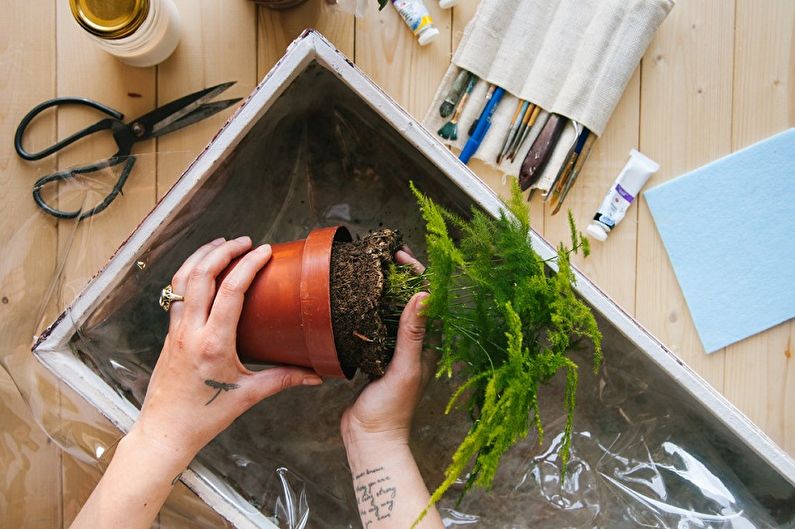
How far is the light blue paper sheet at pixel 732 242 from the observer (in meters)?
1.01

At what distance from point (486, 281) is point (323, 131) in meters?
0.36

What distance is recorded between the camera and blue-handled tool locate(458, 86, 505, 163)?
0.99m

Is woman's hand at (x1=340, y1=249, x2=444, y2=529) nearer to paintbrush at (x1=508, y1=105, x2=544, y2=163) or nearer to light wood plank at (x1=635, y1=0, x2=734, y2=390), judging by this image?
paintbrush at (x1=508, y1=105, x2=544, y2=163)

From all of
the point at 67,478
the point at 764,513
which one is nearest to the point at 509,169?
the point at 764,513

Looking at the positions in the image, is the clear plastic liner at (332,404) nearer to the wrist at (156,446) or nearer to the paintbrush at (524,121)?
the wrist at (156,446)

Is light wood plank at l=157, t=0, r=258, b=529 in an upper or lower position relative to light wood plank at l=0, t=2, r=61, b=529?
upper

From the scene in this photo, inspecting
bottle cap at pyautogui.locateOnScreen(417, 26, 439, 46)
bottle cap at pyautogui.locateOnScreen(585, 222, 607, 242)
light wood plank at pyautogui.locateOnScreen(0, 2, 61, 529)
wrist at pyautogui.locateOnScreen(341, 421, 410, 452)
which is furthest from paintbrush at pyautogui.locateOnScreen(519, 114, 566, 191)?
light wood plank at pyautogui.locateOnScreen(0, 2, 61, 529)

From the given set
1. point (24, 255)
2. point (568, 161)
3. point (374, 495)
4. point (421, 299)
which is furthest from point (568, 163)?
point (24, 255)

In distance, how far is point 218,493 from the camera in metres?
0.75

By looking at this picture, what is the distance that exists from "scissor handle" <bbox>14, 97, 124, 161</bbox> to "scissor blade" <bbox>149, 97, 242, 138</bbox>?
7 centimetres

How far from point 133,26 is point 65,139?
0.22 metres

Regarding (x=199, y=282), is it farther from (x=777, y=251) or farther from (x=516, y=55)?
(x=777, y=251)

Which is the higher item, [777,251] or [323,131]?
[323,131]

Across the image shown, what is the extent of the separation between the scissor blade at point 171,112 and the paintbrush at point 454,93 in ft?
1.15
